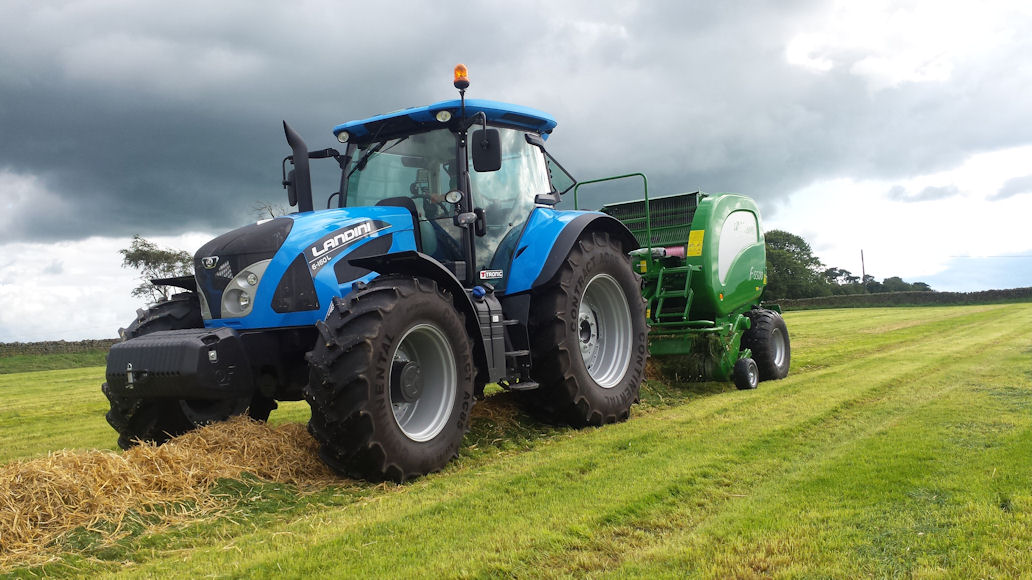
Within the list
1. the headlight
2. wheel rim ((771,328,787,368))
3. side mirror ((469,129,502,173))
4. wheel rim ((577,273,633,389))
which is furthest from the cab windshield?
wheel rim ((771,328,787,368))

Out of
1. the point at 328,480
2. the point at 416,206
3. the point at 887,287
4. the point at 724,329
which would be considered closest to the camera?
the point at 328,480

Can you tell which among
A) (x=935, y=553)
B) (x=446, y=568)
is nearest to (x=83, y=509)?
(x=446, y=568)

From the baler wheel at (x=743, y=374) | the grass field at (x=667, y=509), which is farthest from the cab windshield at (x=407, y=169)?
the baler wheel at (x=743, y=374)

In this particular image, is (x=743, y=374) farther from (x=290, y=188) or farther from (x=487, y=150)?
(x=290, y=188)

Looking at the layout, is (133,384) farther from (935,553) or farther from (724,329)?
(724,329)

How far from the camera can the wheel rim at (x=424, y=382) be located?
514 centimetres

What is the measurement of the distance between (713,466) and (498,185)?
3010 millimetres

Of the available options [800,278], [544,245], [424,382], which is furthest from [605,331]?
[800,278]

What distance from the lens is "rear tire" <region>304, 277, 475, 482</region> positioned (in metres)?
4.51

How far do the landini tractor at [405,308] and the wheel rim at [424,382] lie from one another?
0.04 ft

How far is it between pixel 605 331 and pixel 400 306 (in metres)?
3.26

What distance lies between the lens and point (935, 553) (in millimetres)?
3246

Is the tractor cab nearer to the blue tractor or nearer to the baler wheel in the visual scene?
the blue tractor

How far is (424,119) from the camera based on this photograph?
630 centimetres
